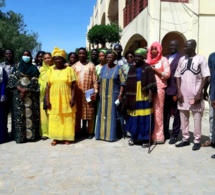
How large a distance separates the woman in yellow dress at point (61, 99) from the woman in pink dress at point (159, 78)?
153 cm

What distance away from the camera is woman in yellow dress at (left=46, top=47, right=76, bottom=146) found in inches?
201

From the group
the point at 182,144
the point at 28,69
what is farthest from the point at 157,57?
the point at 28,69

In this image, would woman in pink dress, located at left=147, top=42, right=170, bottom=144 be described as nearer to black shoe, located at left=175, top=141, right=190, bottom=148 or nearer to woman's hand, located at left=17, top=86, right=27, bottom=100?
black shoe, located at left=175, top=141, right=190, bottom=148

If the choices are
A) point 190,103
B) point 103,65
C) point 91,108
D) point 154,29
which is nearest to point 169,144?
point 190,103

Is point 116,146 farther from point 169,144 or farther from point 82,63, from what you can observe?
point 82,63

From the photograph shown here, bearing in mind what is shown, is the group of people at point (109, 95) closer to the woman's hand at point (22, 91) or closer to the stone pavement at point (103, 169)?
the woman's hand at point (22, 91)

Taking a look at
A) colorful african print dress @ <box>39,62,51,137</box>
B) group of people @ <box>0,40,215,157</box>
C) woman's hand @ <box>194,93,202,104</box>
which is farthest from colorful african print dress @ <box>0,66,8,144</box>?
woman's hand @ <box>194,93,202,104</box>

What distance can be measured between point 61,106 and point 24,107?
0.78m

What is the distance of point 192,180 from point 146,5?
8.74 metres

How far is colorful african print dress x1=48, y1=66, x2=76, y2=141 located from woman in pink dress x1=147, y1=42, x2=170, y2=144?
5.00 feet

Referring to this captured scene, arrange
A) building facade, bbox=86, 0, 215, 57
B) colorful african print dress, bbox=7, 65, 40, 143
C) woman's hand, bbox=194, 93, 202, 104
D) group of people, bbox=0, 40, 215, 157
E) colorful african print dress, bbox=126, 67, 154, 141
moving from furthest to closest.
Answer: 1. building facade, bbox=86, 0, 215, 57
2. colorful african print dress, bbox=7, 65, 40, 143
3. colorful african print dress, bbox=126, 67, 154, 141
4. group of people, bbox=0, 40, 215, 157
5. woman's hand, bbox=194, 93, 202, 104

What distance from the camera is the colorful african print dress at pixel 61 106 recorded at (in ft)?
16.8

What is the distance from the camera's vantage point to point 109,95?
5.43 m

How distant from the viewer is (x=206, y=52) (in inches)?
416
